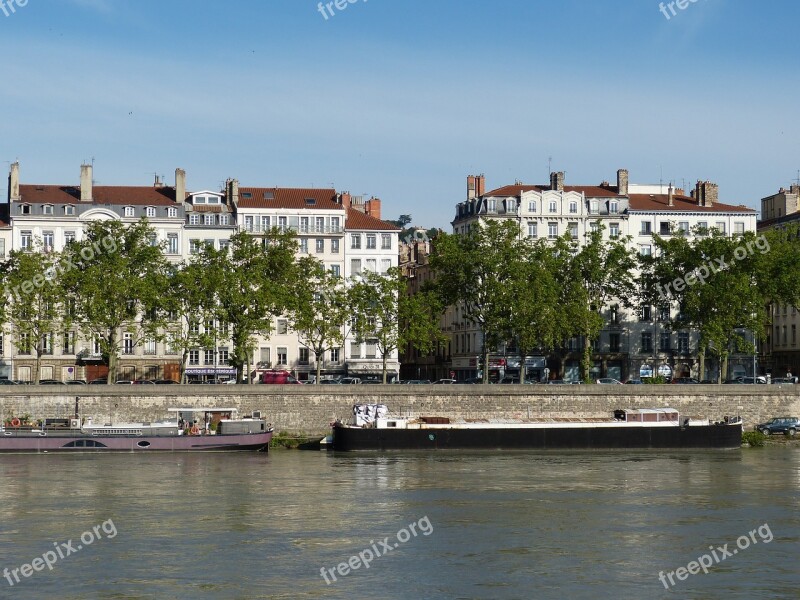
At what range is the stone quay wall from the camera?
A: 70.4 meters

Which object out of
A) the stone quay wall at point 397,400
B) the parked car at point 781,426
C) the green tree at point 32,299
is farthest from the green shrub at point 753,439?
the green tree at point 32,299

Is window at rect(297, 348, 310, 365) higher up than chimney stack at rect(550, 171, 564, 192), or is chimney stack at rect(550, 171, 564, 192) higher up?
chimney stack at rect(550, 171, 564, 192)

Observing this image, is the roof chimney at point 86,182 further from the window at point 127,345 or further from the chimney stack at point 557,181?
the chimney stack at point 557,181

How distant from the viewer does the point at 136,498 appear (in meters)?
46.5

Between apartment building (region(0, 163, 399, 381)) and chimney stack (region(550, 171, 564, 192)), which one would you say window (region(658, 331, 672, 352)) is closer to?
chimney stack (region(550, 171, 564, 192))

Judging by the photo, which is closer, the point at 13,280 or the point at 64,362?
the point at 13,280

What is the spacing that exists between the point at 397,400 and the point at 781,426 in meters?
20.8

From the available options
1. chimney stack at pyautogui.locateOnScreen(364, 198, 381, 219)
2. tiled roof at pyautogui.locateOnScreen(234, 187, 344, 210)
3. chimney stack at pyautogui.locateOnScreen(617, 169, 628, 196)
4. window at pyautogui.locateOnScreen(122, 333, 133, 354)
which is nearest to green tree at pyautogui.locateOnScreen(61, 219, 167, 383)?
window at pyautogui.locateOnScreen(122, 333, 133, 354)

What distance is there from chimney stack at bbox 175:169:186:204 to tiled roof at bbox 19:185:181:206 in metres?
0.56

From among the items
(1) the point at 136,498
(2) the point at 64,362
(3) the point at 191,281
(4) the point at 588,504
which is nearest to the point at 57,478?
(1) the point at 136,498

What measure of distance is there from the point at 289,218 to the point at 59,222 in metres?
15.6

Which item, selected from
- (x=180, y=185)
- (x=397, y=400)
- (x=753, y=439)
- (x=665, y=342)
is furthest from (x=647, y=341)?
(x=180, y=185)

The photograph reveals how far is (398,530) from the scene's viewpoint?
39.8 meters

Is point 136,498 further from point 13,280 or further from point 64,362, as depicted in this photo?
point 64,362
